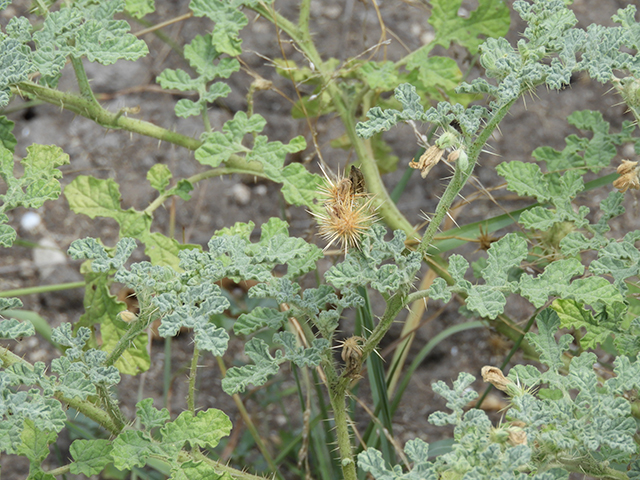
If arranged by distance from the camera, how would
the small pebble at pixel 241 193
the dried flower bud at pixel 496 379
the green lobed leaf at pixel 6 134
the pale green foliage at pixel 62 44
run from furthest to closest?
the small pebble at pixel 241 193
the green lobed leaf at pixel 6 134
the pale green foliage at pixel 62 44
the dried flower bud at pixel 496 379

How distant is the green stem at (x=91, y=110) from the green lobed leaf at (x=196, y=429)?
2.80ft

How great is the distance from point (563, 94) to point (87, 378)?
2.30 meters

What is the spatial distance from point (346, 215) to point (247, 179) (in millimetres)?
1486

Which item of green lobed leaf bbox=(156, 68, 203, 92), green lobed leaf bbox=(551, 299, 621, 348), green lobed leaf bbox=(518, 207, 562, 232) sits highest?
green lobed leaf bbox=(156, 68, 203, 92)

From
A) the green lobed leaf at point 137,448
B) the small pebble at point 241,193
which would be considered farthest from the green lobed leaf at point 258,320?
the small pebble at point 241,193

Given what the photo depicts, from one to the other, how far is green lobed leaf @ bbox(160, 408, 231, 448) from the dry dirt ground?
0.93 meters

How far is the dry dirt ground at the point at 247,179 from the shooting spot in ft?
8.29

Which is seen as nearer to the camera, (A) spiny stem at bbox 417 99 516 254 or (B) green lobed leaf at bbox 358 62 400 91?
(A) spiny stem at bbox 417 99 516 254

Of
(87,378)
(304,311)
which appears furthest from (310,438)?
(87,378)

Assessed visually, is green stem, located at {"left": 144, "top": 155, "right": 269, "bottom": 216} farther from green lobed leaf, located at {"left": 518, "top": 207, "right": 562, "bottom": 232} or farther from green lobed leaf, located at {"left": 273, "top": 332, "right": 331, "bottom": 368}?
green lobed leaf, located at {"left": 518, "top": 207, "right": 562, "bottom": 232}

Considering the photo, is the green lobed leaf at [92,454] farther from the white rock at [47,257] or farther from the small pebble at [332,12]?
the small pebble at [332,12]

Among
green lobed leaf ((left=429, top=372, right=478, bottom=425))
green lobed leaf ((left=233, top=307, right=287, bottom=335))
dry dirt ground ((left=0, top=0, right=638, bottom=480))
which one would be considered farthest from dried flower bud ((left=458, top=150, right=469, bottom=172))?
dry dirt ground ((left=0, top=0, right=638, bottom=480))

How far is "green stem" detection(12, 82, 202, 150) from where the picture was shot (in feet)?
6.02

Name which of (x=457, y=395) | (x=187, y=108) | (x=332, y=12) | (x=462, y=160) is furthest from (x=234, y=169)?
(x=332, y=12)
